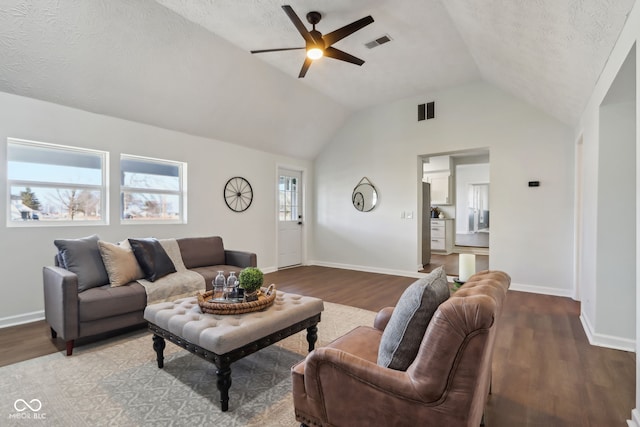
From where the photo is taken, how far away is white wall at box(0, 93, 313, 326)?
3.21m

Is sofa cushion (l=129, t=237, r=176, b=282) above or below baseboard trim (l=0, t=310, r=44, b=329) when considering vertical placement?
above

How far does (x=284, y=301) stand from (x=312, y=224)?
4503mm

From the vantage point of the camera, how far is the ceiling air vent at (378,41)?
3627 mm

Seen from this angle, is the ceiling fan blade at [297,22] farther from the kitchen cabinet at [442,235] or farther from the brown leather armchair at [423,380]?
the kitchen cabinet at [442,235]

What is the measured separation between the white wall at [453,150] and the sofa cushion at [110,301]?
4.18 metres

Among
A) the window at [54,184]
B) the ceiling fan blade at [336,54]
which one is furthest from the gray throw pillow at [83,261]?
the ceiling fan blade at [336,54]

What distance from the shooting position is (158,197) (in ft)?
14.8

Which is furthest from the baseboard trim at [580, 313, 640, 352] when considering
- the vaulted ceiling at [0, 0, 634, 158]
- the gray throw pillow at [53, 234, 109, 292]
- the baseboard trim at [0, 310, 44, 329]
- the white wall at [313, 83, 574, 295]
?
the baseboard trim at [0, 310, 44, 329]

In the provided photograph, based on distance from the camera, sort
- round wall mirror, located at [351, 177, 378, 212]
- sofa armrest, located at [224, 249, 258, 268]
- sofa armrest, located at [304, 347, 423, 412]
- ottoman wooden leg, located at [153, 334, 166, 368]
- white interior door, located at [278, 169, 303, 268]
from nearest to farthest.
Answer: sofa armrest, located at [304, 347, 423, 412] → ottoman wooden leg, located at [153, 334, 166, 368] → sofa armrest, located at [224, 249, 258, 268] → round wall mirror, located at [351, 177, 378, 212] → white interior door, located at [278, 169, 303, 268]

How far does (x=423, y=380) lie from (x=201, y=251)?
11.5 ft

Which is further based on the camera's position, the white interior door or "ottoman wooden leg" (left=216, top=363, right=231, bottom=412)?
the white interior door

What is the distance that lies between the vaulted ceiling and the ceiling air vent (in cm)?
10

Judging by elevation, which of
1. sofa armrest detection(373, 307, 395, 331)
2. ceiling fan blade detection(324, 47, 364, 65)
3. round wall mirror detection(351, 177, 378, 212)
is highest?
ceiling fan blade detection(324, 47, 364, 65)

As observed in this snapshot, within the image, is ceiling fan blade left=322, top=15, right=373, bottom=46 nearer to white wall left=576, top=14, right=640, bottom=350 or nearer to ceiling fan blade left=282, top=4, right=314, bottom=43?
ceiling fan blade left=282, top=4, right=314, bottom=43
